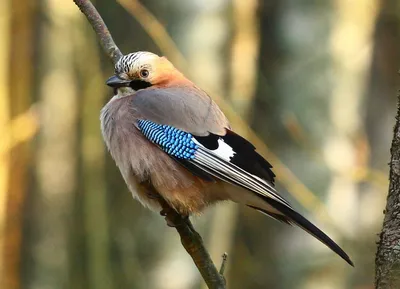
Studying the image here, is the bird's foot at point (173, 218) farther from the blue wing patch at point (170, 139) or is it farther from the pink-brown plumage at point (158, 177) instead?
the blue wing patch at point (170, 139)

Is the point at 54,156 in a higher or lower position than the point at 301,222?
higher

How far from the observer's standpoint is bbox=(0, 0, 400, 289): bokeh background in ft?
21.0

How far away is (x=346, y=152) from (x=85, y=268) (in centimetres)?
244

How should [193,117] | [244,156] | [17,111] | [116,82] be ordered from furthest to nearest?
[17,111], [116,82], [193,117], [244,156]

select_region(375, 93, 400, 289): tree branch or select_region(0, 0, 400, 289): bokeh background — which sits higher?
select_region(0, 0, 400, 289): bokeh background

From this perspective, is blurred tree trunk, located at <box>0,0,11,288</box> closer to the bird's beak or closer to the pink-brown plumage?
the bird's beak

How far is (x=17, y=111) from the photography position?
280 inches

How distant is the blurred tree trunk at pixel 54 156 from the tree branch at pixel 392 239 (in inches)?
180

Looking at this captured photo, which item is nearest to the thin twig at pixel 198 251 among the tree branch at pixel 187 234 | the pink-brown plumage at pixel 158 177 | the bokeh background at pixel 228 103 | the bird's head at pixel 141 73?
the tree branch at pixel 187 234

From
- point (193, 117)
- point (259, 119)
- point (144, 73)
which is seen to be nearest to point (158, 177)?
point (193, 117)

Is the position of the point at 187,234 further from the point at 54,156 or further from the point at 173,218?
the point at 54,156

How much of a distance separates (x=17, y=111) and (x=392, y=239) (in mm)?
4980

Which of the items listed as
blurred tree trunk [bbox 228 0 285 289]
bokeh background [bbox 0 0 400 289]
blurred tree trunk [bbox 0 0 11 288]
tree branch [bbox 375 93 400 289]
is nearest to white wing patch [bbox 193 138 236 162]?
tree branch [bbox 375 93 400 289]

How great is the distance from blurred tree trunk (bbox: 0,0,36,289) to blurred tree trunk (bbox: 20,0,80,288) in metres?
0.11
